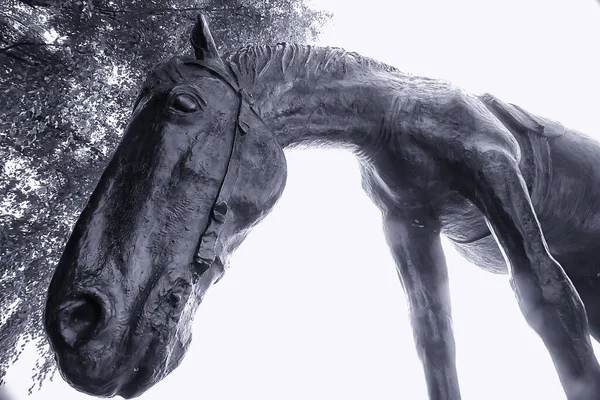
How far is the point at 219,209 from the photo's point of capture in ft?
3.43

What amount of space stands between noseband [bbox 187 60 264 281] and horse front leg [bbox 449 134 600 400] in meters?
0.62

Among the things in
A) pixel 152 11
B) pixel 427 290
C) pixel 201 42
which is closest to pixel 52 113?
pixel 152 11

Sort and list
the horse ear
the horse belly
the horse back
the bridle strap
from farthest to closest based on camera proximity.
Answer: the horse back, the horse belly, the horse ear, the bridle strap

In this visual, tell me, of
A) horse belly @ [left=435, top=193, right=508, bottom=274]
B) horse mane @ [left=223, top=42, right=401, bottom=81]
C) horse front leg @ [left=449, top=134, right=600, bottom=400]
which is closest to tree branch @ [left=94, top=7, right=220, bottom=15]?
horse mane @ [left=223, top=42, right=401, bottom=81]

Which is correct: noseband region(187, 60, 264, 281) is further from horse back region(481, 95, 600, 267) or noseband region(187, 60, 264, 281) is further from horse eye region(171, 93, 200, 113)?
horse back region(481, 95, 600, 267)

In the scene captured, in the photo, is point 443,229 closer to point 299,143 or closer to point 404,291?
point 404,291

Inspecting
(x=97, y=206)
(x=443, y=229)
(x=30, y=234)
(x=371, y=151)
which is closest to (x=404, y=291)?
(x=443, y=229)

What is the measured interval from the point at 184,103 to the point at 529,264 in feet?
2.99

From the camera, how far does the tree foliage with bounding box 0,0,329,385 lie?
11.6 feet

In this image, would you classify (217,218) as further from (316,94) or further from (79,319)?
(316,94)

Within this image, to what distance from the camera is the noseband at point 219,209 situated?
99cm

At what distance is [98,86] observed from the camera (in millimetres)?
3910

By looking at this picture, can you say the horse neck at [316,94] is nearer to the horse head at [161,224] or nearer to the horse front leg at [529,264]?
the horse head at [161,224]

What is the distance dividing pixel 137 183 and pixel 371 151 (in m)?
0.76
